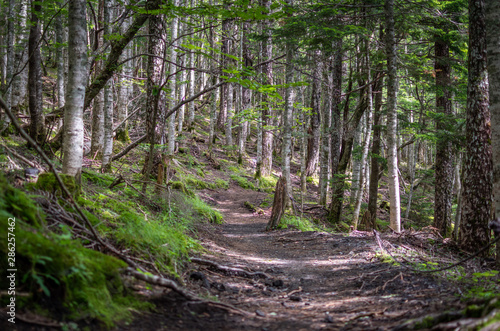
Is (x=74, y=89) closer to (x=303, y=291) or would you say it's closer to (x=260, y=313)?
(x=260, y=313)

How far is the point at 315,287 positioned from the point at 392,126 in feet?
17.1

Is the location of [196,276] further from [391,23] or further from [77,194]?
[391,23]

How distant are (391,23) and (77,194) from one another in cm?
798

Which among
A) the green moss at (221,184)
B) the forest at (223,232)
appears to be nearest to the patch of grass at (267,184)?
the green moss at (221,184)

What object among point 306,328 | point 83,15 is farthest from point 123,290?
point 83,15

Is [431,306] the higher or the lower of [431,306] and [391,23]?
the lower

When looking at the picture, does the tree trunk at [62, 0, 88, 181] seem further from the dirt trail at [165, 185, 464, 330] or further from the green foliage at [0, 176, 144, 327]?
the dirt trail at [165, 185, 464, 330]

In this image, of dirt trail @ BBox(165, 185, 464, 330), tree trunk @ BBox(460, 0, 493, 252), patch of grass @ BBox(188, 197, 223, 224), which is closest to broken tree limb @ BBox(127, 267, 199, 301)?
dirt trail @ BBox(165, 185, 464, 330)

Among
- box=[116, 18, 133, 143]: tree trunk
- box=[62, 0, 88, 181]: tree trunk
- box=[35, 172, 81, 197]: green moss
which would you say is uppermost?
box=[116, 18, 133, 143]: tree trunk

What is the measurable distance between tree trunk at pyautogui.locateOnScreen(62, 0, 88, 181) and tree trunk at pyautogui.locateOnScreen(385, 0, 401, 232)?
697cm

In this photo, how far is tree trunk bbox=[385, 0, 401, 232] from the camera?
779 centimetres

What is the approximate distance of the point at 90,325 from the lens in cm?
227

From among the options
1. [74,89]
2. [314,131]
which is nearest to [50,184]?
[74,89]

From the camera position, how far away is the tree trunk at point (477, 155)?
6.92 m
